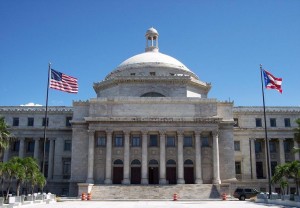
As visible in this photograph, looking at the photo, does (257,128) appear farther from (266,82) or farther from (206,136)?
(266,82)

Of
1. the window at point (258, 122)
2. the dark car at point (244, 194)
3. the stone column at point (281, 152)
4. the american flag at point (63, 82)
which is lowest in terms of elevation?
the dark car at point (244, 194)

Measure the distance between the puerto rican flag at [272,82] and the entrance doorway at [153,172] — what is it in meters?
21.4

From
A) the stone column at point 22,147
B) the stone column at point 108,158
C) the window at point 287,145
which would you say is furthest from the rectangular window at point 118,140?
the window at point 287,145

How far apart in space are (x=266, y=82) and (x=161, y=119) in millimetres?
17746

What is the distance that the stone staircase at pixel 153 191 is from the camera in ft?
165

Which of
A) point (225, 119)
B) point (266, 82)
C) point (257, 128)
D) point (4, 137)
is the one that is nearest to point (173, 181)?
point (225, 119)

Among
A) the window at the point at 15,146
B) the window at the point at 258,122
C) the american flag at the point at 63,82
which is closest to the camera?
the american flag at the point at 63,82

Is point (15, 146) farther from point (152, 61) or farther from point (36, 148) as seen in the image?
point (152, 61)

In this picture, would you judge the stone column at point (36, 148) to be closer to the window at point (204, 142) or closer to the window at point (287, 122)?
the window at point (204, 142)

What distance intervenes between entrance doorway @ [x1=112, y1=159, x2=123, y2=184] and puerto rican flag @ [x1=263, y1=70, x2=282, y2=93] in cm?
2473

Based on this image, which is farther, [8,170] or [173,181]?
[173,181]

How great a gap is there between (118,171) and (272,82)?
26.1 meters

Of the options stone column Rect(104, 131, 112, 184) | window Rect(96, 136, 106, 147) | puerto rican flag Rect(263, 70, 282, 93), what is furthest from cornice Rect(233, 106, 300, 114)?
window Rect(96, 136, 106, 147)

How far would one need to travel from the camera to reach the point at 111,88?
208ft
